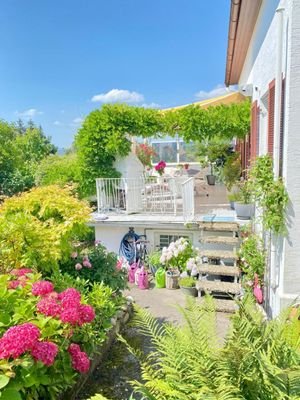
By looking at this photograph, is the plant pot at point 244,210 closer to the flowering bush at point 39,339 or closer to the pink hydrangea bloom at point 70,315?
the flowering bush at point 39,339

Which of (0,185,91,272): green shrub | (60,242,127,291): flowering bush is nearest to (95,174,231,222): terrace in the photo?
(60,242,127,291): flowering bush

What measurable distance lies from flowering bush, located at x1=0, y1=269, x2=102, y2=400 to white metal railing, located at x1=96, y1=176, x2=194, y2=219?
538 centimetres

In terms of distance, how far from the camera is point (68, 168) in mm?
10797

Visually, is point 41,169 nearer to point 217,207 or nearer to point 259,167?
point 217,207

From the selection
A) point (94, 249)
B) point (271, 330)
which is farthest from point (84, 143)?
point (271, 330)

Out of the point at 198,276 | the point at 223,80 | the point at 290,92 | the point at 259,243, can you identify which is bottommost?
the point at 198,276

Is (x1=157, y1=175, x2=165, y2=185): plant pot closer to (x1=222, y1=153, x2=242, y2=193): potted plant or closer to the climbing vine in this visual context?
(x1=222, y1=153, x2=242, y2=193): potted plant

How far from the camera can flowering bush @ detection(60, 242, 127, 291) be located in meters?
4.49

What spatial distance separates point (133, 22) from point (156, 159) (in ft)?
26.4

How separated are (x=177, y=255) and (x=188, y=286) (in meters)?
0.90

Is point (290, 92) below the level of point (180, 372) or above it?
above

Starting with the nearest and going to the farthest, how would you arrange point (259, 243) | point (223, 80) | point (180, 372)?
1. point (180, 372)
2. point (259, 243)
3. point (223, 80)

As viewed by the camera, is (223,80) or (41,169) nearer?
(223,80)

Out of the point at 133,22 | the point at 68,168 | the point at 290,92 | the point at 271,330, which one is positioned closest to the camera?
the point at 271,330
